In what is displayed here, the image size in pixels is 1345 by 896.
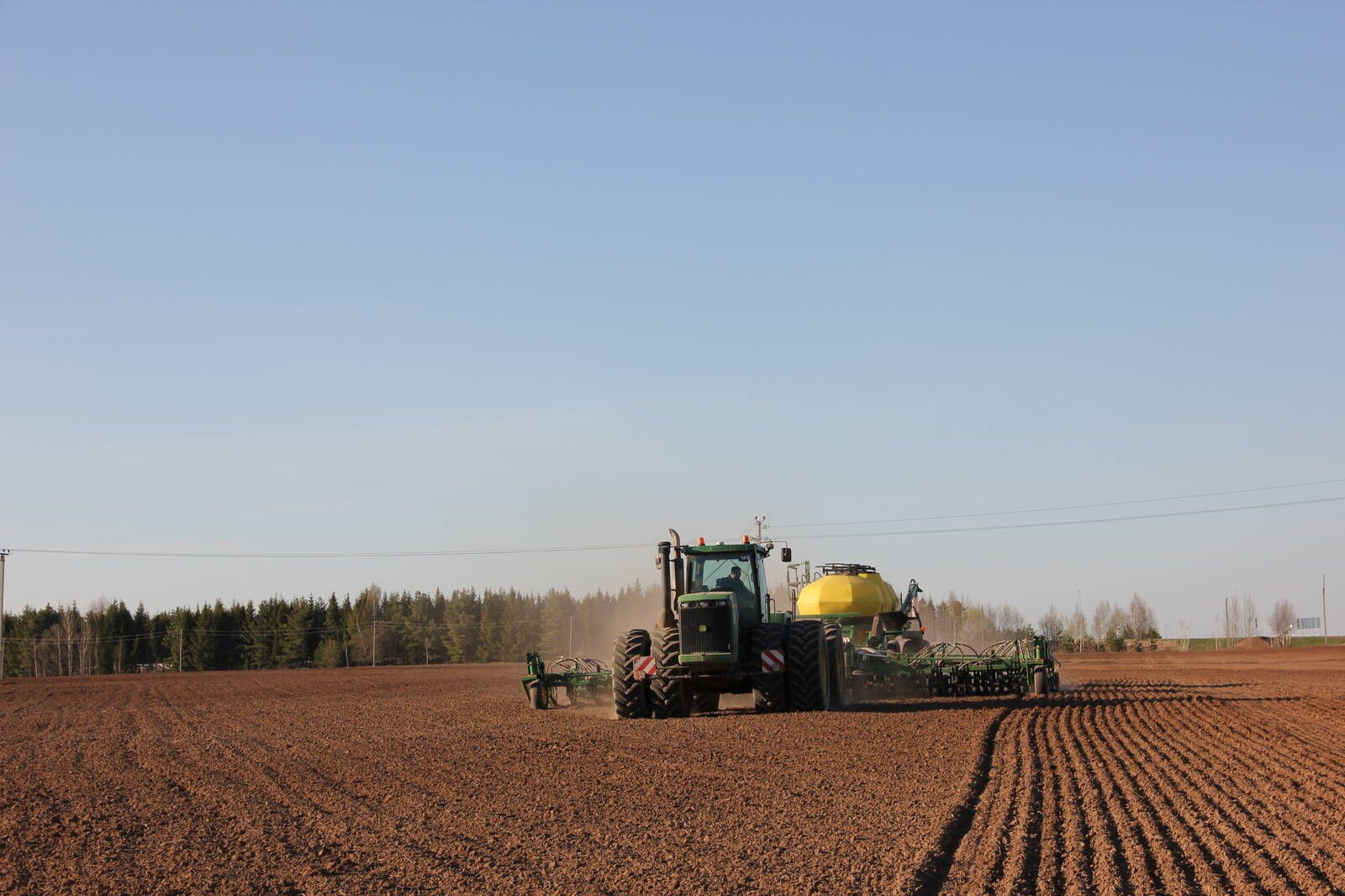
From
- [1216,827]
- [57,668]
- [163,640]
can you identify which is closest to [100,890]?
[1216,827]

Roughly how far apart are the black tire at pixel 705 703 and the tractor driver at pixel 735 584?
183 cm

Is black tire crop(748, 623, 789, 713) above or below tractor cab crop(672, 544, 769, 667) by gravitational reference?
below

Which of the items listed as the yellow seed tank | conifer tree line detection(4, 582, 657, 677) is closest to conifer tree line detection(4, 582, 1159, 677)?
conifer tree line detection(4, 582, 657, 677)

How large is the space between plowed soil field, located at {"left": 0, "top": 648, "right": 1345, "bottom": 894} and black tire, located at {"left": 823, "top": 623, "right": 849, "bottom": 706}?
113 cm

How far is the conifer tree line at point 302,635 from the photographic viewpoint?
286ft

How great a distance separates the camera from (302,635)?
87375mm

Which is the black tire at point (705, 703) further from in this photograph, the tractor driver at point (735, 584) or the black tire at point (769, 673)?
the tractor driver at point (735, 584)

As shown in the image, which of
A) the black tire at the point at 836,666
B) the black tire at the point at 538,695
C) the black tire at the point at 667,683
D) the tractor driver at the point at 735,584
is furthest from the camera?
the black tire at the point at 538,695

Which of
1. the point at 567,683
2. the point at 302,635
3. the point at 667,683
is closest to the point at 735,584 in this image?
the point at 667,683

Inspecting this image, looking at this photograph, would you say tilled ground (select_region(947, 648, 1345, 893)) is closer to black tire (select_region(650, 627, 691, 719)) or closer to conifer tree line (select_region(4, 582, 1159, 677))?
black tire (select_region(650, 627, 691, 719))

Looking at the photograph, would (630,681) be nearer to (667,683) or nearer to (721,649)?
(667,683)

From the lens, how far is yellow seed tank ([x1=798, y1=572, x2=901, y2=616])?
101ft

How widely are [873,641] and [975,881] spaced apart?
72.3 ft

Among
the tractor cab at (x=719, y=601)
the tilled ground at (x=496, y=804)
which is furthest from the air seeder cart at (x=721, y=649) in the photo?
the tilled ground at (x=496, y=804)
